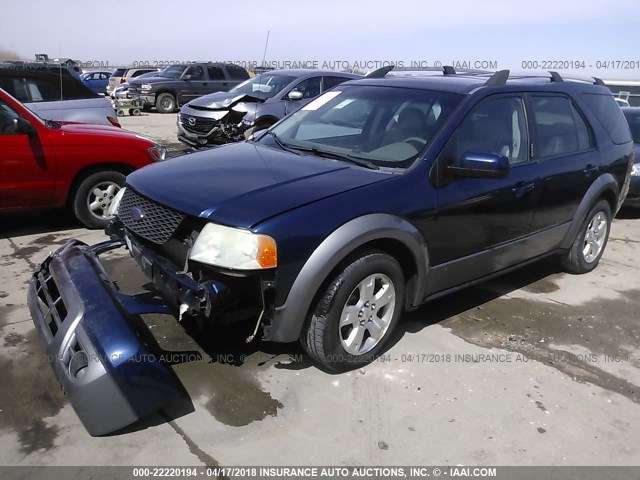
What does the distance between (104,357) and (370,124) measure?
235cm

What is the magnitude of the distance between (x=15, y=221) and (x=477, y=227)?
5.06 meters

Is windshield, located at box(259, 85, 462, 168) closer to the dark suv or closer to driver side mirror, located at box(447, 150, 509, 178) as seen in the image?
the dark suv

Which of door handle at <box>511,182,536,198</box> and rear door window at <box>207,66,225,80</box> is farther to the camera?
rear door window at <box>207,66,225,80</box>

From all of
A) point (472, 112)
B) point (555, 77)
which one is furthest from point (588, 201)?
point (472, 112)

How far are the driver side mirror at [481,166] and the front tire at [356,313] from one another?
0.72 metres

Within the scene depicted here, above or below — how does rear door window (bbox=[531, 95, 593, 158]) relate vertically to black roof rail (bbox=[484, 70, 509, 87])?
below

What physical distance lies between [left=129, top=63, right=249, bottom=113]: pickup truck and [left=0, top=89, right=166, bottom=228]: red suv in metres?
14.4

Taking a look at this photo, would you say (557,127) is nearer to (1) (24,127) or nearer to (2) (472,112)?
(2) (472,112)

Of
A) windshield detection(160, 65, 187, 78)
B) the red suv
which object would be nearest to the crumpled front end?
the red suv

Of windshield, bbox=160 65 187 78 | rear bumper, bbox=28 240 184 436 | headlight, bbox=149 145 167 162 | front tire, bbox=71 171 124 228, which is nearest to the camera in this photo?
rear bumper, bbox=28 240 184 436

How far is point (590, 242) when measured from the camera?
527 centimetres

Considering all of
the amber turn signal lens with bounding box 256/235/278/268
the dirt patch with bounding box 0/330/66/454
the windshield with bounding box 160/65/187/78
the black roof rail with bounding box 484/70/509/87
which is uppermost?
the black roof rail with bounding box 484/70/509/87

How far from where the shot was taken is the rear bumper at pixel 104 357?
2.62 m

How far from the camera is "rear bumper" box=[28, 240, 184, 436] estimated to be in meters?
2.62
